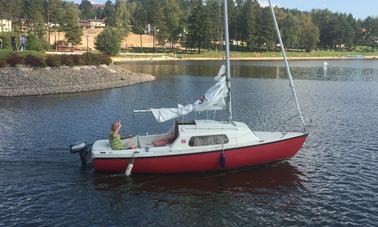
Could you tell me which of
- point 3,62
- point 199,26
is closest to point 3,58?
point 3,62

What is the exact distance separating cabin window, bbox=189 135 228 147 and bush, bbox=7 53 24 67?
47.3 metres

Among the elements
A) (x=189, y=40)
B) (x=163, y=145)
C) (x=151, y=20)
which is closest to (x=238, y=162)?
(x=163, y=145)

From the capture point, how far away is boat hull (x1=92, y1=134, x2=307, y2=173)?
25.8m

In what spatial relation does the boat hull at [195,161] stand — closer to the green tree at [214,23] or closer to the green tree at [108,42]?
the green tree at [108,42]

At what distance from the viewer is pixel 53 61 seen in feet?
225

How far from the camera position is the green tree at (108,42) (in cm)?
14238

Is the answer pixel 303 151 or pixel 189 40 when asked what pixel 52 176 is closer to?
pixel 303 151

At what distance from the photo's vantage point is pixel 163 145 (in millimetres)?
26984

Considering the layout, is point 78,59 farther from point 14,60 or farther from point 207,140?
point 207,140

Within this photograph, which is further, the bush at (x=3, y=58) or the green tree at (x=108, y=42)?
the green tree at (x=108, y=42)

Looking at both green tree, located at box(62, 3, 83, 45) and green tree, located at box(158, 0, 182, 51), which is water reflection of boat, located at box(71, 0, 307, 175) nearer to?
green tree, located at box(62, 3, 83, 45)

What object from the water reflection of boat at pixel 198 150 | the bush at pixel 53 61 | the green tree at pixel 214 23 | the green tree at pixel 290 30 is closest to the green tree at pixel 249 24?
the green tree at pixel 290 30

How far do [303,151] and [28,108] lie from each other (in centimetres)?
3193

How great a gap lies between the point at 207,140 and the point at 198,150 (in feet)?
2.89
